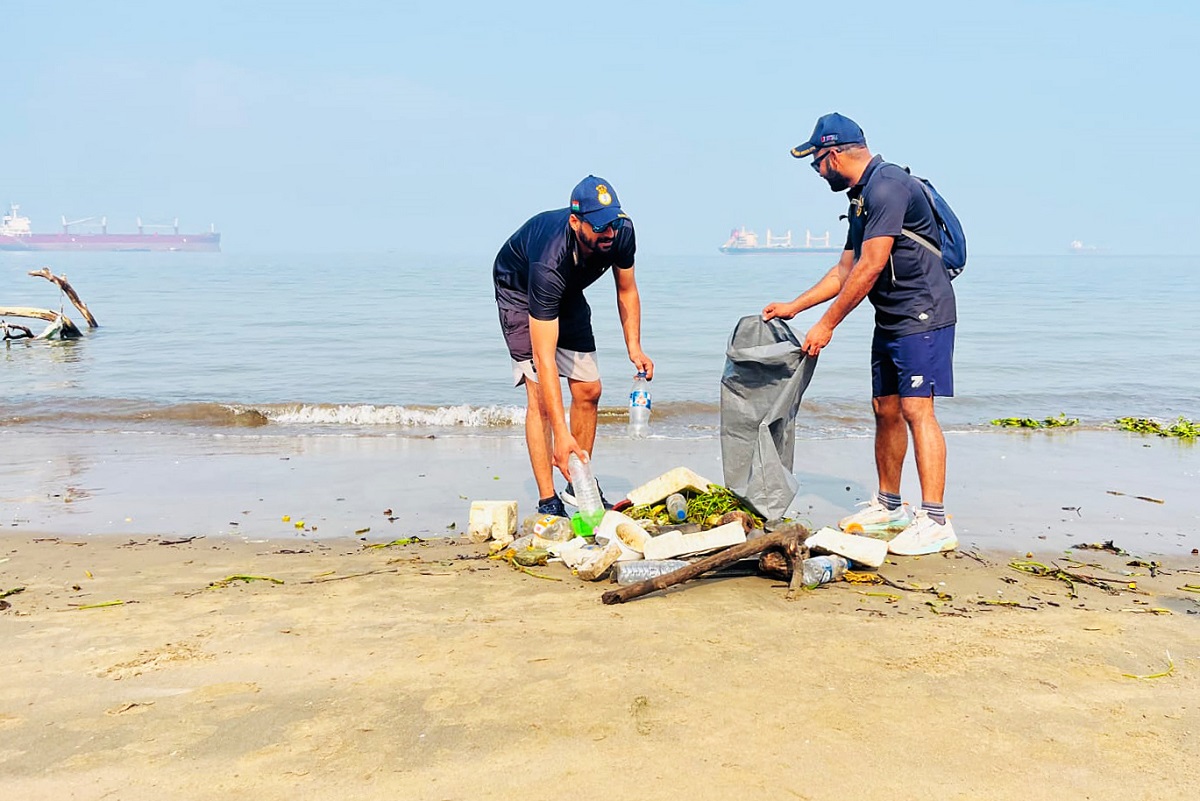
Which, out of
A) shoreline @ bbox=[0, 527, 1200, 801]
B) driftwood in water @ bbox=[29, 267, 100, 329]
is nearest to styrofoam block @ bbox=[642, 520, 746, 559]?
shoreline @ bbox=[0, 527, 1200, 801]

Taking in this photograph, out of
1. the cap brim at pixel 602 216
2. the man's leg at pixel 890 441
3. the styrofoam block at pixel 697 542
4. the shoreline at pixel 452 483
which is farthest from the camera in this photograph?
the shoreline at pixel 452 483

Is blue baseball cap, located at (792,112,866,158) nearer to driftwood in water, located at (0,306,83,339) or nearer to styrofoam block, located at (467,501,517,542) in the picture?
styrofoam block, located at (467,501,517,542)

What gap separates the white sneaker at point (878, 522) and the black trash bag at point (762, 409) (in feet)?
1.83

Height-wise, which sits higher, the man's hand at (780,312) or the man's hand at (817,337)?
the man's hand at (780,312)

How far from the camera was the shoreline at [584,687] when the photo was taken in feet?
8.88

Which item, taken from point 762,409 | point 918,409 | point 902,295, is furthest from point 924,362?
point 762,409

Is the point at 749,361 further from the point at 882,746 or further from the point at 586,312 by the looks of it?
the point at 882,746

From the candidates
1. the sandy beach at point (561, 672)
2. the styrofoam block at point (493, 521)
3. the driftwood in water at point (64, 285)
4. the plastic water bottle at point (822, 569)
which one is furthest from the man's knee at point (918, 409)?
the driftwood in water at point (64, 285)

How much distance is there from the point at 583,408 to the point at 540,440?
1.00ft

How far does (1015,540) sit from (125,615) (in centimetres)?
455

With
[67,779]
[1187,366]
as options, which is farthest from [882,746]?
[1187,366]

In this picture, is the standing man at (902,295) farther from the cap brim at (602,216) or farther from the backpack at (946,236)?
the cap brim at (602,216)

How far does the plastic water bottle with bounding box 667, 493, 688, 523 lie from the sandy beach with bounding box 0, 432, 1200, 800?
0.87 m

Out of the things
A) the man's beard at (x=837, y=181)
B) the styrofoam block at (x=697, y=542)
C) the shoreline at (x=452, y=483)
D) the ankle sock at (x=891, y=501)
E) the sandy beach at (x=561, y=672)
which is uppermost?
the man's beard at (x=837, y=181)
